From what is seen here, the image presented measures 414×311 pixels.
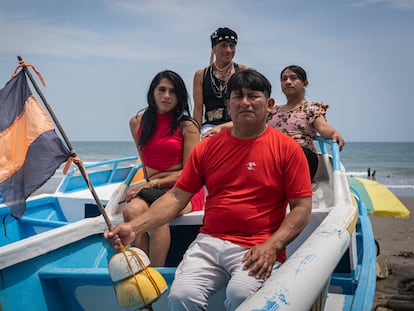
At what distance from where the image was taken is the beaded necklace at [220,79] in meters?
4.96

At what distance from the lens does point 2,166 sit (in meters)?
2.92

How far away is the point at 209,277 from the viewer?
2.71 m

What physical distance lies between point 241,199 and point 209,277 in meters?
0.50

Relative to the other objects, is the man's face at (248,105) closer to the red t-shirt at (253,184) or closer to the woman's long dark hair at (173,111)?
the red t-shirt at (253,184)

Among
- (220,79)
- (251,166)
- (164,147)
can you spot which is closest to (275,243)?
(251,166)

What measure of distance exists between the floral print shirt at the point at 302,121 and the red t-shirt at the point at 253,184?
1.93 metres

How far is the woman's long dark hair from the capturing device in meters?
4.05

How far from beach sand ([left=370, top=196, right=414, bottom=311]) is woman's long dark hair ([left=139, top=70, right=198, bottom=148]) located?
3312 mm

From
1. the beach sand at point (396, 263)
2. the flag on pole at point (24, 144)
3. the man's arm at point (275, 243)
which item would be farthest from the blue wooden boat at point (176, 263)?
the beach sand at point (396, 263)

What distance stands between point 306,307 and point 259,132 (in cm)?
144

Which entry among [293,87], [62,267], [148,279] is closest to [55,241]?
[62,267]

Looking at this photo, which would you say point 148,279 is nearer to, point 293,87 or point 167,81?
point 167,81

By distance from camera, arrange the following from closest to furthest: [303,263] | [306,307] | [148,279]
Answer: [306,307]
[303,263]
[148,279]

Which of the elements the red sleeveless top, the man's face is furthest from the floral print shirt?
the man's face
